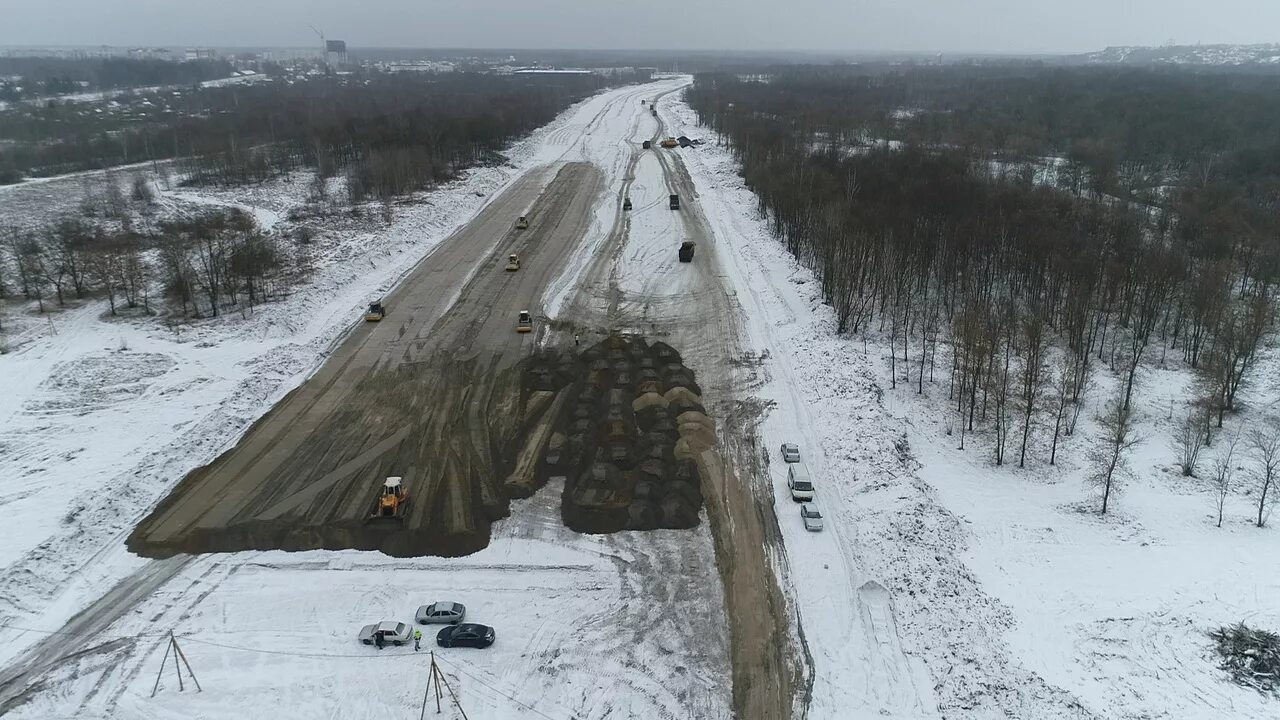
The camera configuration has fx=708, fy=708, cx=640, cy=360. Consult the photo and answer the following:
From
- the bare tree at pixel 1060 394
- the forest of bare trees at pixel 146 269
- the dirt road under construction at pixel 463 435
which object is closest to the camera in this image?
the dirt road under construction at pixel 463 435

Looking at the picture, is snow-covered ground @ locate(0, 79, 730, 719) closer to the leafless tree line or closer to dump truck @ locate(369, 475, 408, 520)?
dump truck @ locate(369, 475, 408, 520)

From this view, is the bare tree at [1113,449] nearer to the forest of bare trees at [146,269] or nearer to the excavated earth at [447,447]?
the excavated earth at [447,447]

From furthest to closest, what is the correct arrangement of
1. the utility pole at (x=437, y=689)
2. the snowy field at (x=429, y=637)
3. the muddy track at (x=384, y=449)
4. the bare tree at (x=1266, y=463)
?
the bare tree at (x=1266, y=463), the muddy track at (x=384, y=449), the snowy field at (x=429, y=637), the utility pole at (x=437, y=689)

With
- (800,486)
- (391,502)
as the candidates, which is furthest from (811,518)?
(391,502)

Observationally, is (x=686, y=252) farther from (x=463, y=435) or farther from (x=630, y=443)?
(x=463, y=435)

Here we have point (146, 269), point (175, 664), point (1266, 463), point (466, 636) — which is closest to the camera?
point (175, 664)

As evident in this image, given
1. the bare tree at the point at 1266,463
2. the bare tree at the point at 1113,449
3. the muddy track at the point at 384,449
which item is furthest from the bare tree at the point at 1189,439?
the muddy track at the point at 384,449
